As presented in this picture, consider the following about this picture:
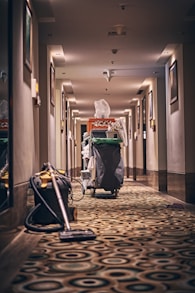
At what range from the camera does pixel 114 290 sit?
2367 mm

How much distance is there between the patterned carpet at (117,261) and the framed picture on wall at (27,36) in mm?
2065

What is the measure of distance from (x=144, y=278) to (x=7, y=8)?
274 centimetres

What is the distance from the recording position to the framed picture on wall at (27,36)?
520cm

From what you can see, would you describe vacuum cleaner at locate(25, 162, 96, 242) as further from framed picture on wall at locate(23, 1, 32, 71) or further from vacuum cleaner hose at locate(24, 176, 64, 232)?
framed picture on wall at locate(23, 1, 32, 71)

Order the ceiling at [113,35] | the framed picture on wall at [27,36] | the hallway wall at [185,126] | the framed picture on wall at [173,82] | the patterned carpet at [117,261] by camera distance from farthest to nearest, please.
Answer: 1. the framed picture on wall at [173,82]
2. the hallway wall at [185,126]
3. the ceiling at [113,35]
4. the framed picture on wall at [27,36]
5. the patterned carpet at [117,261]

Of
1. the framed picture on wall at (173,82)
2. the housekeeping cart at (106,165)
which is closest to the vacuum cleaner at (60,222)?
the housekeeping cart at (106,165)

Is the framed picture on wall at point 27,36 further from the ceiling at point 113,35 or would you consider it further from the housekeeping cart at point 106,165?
the housekeeping cart at point 106,165

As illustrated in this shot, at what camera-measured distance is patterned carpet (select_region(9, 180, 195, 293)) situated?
97.1 inches

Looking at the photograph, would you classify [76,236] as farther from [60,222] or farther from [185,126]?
[185,126]

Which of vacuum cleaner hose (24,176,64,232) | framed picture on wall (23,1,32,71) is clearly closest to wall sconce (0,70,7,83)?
framed picture on wall (23,1,32,71)

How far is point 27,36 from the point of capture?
5379 mm

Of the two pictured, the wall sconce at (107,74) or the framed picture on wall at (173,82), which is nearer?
the framed picture on wall at (173,82)

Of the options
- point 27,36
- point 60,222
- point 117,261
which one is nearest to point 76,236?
point 60,222

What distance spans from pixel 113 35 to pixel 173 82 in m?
1.90
